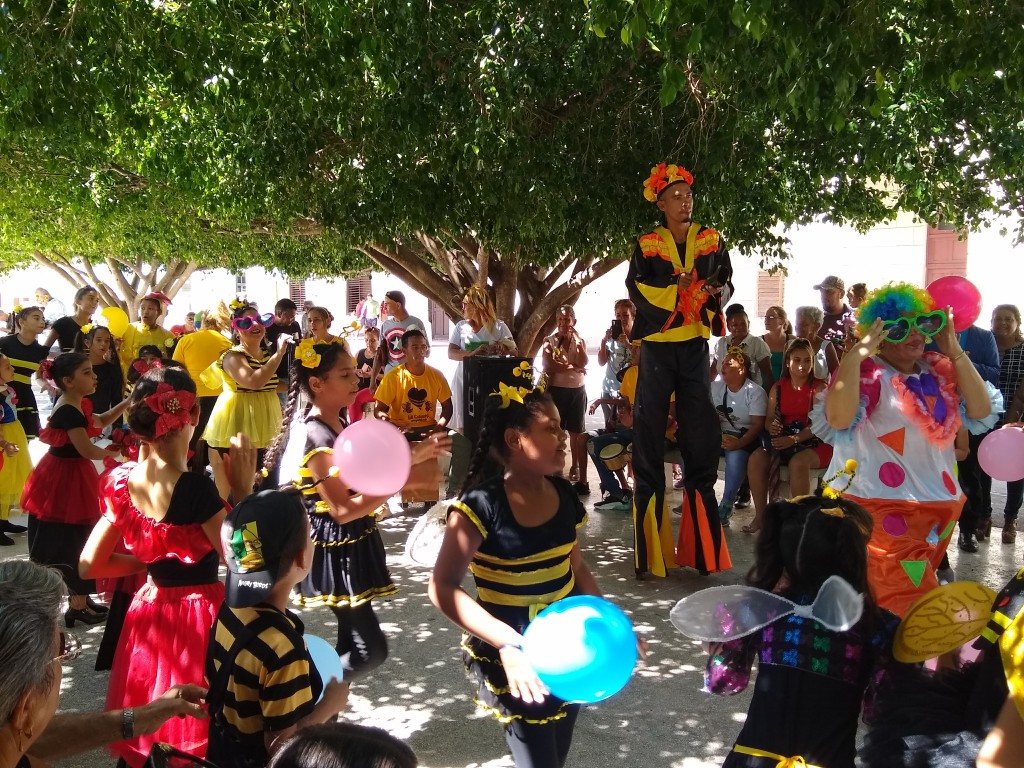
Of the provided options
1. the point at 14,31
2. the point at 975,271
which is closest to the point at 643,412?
the point at 14,31

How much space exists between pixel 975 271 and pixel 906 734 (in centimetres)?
1949

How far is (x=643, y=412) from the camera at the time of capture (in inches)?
233

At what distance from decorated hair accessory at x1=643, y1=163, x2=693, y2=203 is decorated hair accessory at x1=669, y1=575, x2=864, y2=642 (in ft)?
12.1

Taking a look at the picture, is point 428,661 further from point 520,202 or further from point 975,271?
point 975,271

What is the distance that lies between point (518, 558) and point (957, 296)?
2.89 m

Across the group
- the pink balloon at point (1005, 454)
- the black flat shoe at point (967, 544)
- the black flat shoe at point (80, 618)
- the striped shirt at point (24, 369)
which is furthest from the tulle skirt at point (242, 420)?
the black flat shoe at point (967, 544)

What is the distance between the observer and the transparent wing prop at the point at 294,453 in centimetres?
387

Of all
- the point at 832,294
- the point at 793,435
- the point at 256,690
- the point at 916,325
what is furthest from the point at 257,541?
the point at 832,294

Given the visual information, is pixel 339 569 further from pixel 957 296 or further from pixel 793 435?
pixel 793 435

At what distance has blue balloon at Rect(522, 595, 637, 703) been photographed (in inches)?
87.3

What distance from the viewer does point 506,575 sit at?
9.06ft

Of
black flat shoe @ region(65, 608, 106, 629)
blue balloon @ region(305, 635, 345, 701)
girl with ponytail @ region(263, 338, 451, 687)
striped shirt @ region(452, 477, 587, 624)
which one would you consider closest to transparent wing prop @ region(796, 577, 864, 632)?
striped shirt @ region(452, 477, 587, 624)

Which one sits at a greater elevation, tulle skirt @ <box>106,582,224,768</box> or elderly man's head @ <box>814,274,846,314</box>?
elderly man's head @ <box>814,274,846,314</box>

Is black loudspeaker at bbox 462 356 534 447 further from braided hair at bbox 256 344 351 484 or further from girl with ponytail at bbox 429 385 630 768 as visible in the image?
girl with ponytail at bbox 429 385 630 768
